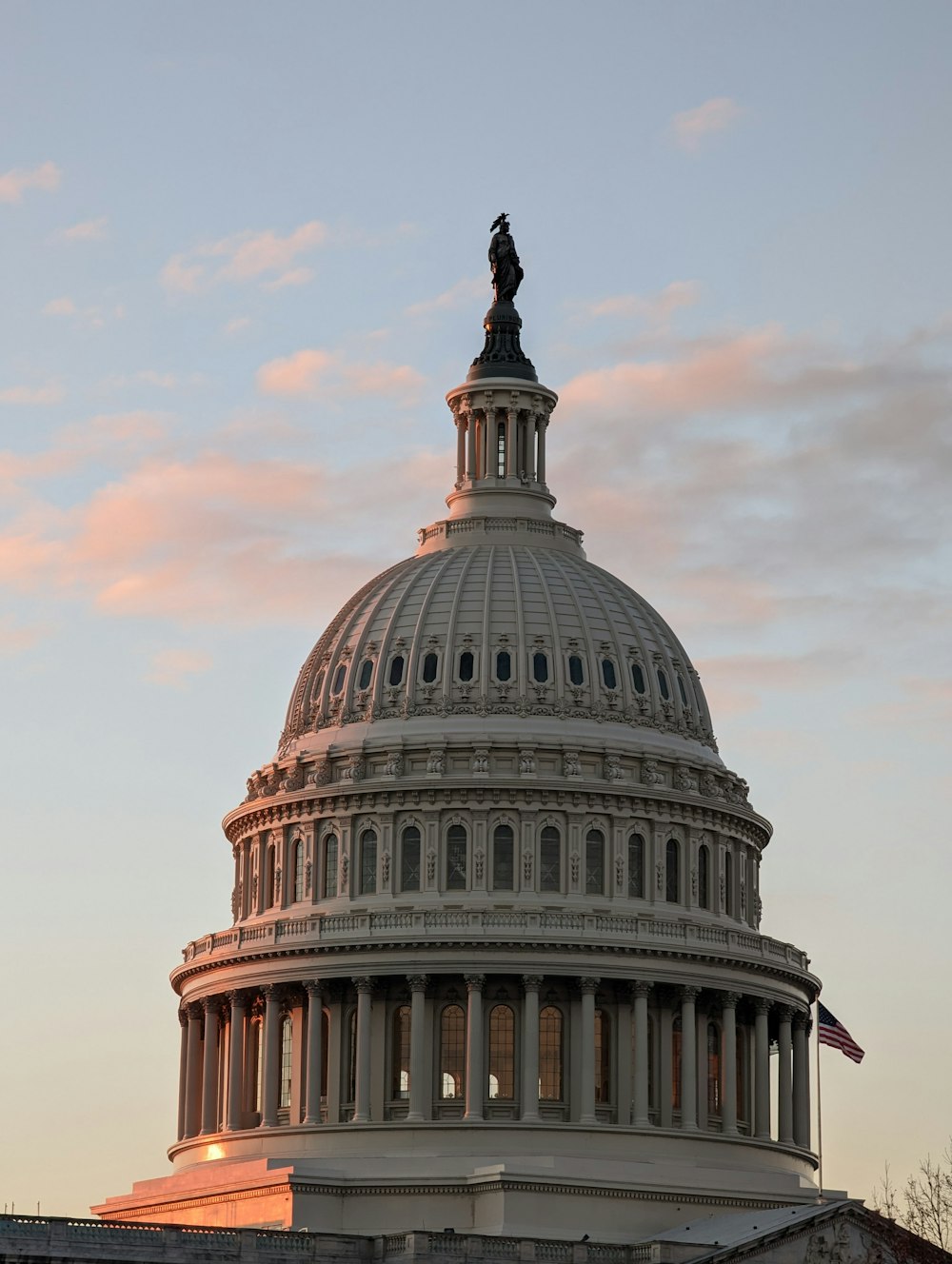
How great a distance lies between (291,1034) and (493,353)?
3328 centimetres

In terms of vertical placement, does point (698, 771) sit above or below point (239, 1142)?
above

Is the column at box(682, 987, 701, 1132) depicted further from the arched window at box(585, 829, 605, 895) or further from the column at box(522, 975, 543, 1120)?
the column at box(522, 975, 543, 1120)

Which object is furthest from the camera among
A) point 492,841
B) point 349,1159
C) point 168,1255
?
point 492,841

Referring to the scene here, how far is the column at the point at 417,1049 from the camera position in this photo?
123 meters

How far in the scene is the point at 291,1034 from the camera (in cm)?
12838

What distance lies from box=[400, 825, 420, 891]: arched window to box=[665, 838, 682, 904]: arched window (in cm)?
1076

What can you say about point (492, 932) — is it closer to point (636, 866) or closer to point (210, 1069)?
point (636, 866)

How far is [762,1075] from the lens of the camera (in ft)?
425

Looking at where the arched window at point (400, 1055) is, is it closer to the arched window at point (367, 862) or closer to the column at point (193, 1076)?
the arched window at point (367, 862)

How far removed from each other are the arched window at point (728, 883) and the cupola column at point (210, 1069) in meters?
22.3

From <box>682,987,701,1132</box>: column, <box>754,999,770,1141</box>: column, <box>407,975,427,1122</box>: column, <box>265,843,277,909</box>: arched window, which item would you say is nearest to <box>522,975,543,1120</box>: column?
<box>407,975,427,1122</box>: column

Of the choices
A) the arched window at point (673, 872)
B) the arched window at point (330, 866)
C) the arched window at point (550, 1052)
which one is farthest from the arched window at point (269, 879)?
the arched window at point (673, 872)

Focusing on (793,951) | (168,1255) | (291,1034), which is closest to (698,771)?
(793,951)

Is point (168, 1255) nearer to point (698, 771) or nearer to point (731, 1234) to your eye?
point (731, 1234)
